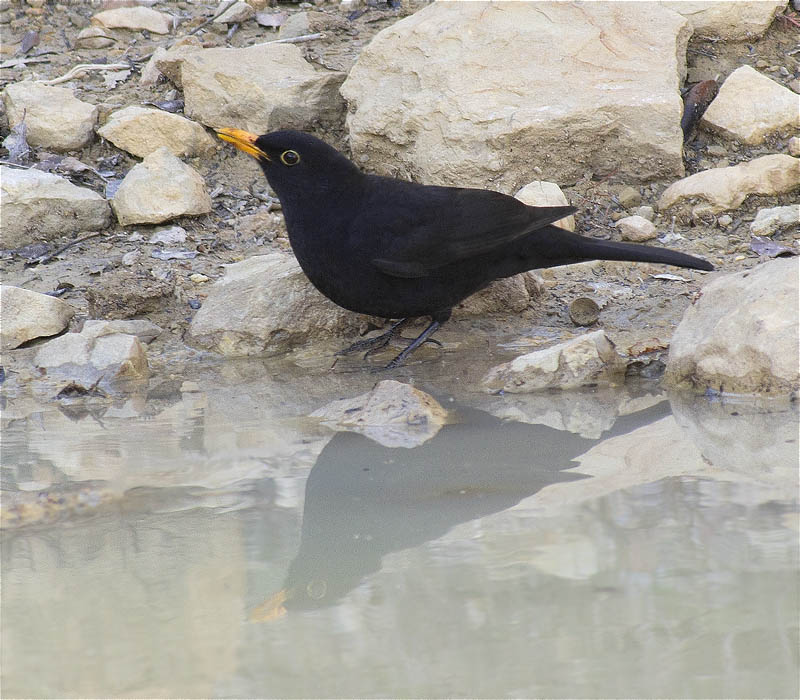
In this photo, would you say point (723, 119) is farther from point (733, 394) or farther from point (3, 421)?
point (3, 421)

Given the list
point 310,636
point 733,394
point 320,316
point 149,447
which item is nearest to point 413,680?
point 310,636

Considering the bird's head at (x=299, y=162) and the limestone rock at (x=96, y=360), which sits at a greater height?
the bird's head at (x=299, y=162)

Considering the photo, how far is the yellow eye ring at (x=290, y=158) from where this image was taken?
458 cm

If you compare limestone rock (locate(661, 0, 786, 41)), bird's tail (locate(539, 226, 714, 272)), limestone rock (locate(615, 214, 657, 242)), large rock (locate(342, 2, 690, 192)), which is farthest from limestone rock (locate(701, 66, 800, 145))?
bird's tail (locate(539, 226, 714, 272))

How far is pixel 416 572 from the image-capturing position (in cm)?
228

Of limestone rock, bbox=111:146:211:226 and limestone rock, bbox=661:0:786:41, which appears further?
limestone rock, bbox=661:0:786:41

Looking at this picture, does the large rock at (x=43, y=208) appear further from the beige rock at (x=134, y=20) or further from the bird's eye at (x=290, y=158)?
the beige rock at (x=134, y=20)

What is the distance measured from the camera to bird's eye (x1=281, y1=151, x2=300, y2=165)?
15.0 ft

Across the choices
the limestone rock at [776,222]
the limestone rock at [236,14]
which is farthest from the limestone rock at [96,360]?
the limestone rock at [236,14]

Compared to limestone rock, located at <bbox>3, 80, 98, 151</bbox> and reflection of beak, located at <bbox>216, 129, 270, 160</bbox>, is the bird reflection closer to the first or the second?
reflection of beak, located at <bbox>216, 129, 270, 160</bbox>

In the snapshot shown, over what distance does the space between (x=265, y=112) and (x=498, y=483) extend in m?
3.90

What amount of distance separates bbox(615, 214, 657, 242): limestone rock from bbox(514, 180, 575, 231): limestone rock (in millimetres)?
304

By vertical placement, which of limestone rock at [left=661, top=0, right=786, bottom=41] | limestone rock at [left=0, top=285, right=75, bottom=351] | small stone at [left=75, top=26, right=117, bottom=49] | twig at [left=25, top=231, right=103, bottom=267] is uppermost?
limestone rock at [left=661, top=0, right=786, bottom=41]

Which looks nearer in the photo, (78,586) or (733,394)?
(78,586)
